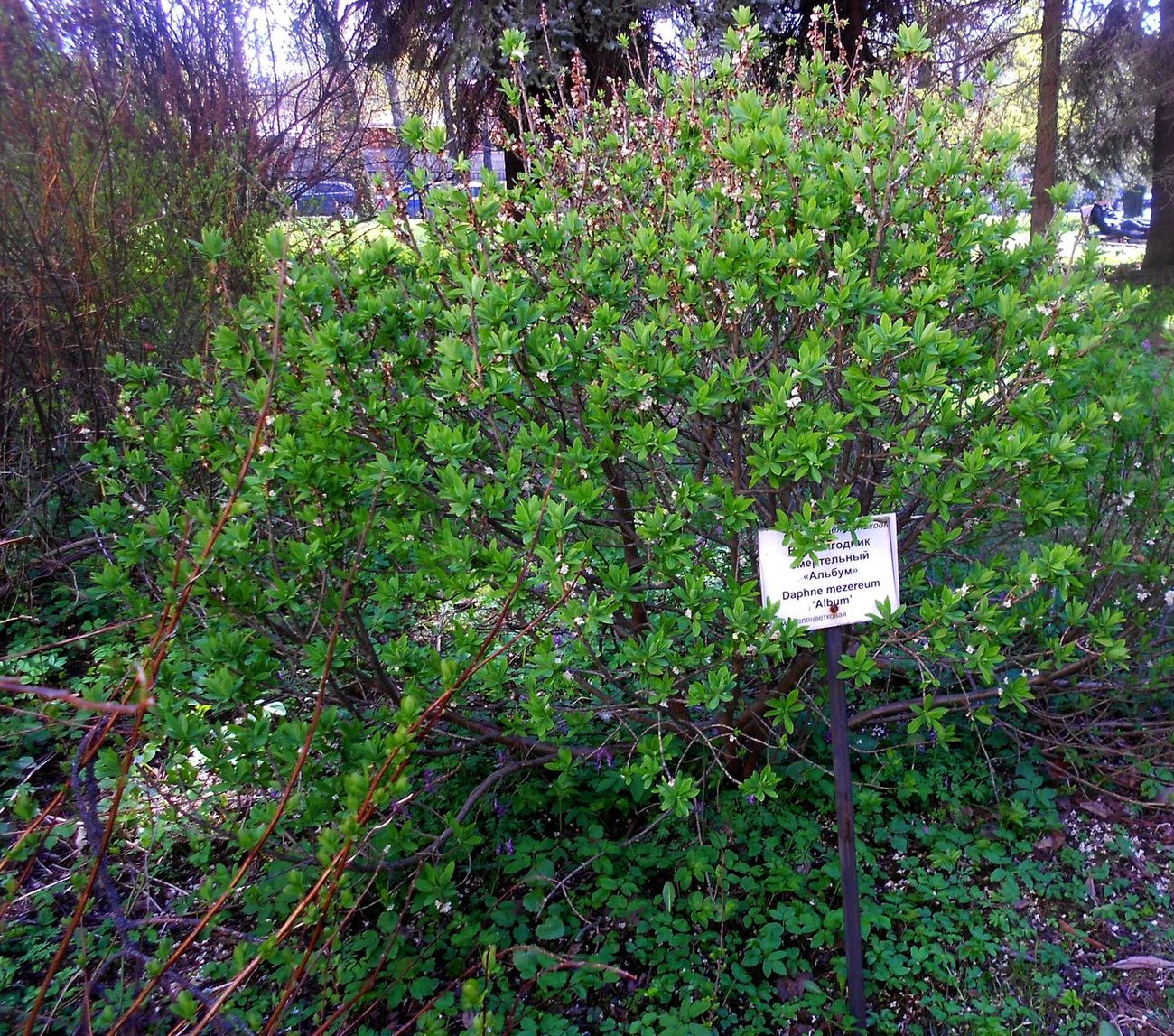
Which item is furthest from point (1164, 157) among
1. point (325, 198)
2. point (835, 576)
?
point (835, 576)

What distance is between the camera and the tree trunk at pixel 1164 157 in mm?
11086

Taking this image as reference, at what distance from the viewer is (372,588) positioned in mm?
2967

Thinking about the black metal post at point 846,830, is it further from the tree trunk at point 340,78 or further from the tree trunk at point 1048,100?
the tree trunk at point 1048,100

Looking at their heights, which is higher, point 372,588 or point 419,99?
point 419,99

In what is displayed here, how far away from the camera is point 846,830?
7.56 feet

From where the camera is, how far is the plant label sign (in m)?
2.28

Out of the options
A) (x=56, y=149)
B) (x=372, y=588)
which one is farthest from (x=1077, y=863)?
(x=56, y=149)

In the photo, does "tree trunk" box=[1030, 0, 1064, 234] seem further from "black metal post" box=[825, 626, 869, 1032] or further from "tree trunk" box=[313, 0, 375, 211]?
"black metal post" box=[825, 626, 869, 1032]

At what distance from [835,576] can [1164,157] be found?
1417 cm

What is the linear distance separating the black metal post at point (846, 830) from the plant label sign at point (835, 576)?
0.08m

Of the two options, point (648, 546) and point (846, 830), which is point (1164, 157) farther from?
point (846, 830)

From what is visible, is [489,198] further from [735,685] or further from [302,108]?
[302,108]

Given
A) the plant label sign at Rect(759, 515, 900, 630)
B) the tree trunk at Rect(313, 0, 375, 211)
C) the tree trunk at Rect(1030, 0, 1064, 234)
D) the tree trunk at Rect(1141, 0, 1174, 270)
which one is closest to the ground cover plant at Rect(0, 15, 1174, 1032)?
the plant label sign at Rect(759, 515, 900, 630)

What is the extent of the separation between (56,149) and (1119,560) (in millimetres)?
5519
